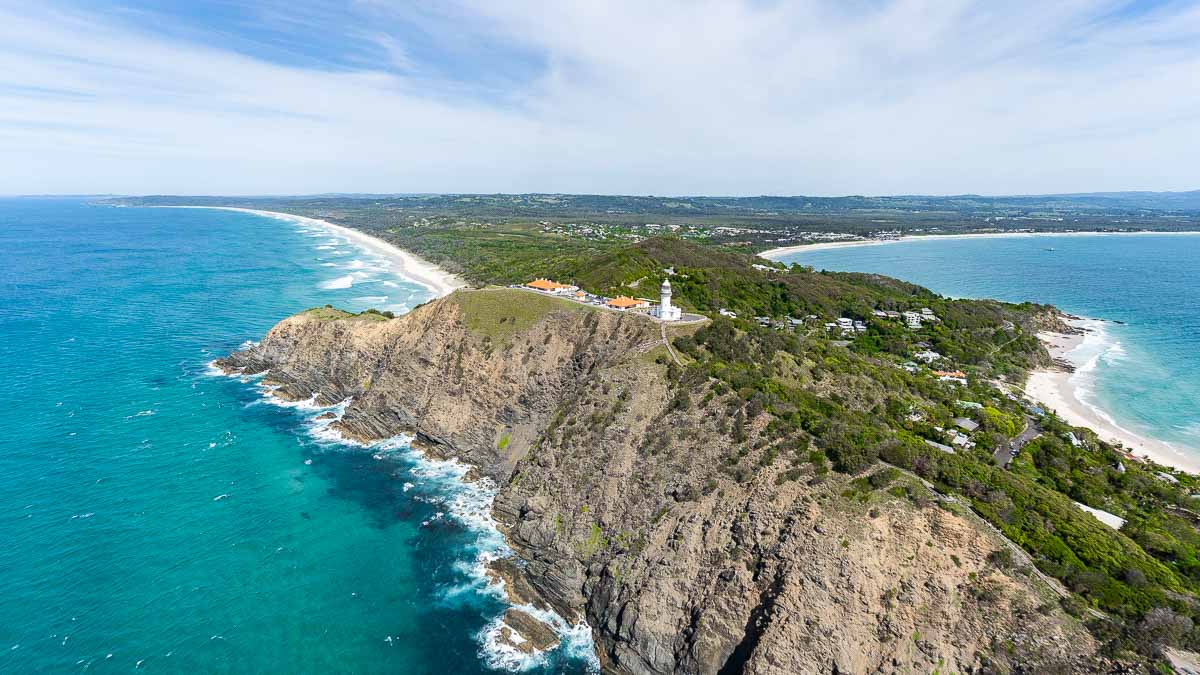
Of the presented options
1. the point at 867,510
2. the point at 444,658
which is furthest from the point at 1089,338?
the point at 444,658

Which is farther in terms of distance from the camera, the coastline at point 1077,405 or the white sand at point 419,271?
the white sand at point 419,271

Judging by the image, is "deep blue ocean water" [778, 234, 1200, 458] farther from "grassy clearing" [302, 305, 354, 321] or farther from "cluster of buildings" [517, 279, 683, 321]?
"grassy clearing" [302, 305, 354, 321]

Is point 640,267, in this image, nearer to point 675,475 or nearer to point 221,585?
point 675,475

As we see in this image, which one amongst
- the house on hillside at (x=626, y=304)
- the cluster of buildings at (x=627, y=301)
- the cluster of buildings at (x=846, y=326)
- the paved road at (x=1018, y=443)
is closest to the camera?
the paved road at (x=1018, y=443)

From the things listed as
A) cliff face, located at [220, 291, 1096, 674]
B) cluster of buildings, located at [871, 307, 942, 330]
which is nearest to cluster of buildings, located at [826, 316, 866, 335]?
cluster of buildings, located at [871, 307, 942, 330]

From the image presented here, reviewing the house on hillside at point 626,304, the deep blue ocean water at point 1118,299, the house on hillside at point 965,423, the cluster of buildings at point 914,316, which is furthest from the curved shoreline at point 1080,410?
the house on hillside at point 626,304

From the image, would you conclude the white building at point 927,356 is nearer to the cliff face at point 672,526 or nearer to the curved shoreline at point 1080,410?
the curved shoreline at point 1080,410

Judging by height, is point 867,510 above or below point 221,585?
above
